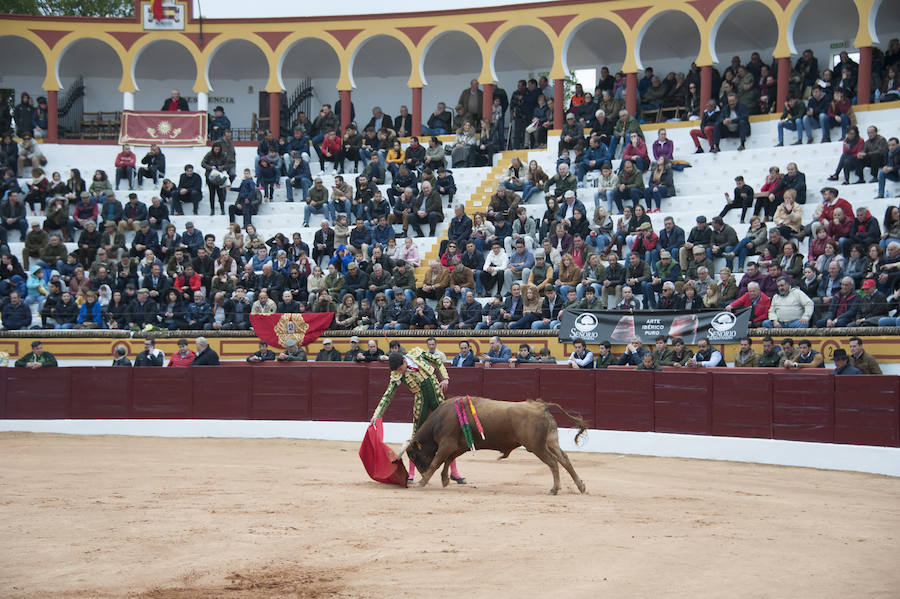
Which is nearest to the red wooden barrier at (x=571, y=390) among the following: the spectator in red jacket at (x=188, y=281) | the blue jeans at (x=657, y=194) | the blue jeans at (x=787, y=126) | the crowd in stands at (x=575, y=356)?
the crowd in stands at (x=575, y=356)

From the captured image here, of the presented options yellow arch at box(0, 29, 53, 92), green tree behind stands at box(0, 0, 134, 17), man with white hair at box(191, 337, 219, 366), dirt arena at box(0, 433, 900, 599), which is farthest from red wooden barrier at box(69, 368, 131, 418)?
green tree behind stands at box(0, 0, 134, 17)

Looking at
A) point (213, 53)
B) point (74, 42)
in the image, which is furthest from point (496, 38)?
point (74, 42)

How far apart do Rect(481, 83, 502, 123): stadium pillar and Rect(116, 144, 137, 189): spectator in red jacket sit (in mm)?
7677

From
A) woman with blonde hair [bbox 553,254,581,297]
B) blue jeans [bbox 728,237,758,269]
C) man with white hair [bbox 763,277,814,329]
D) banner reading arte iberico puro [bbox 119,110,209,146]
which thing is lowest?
man with white hair [bbox 763,277,814,329]

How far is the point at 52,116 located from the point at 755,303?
18.0m

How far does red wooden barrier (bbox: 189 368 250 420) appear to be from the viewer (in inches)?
680

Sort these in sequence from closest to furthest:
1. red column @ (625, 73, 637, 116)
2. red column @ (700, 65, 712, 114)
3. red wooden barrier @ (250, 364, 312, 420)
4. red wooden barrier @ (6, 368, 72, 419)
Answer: red wooden barrier @ (250, 364, 312, 420) < red wooden barrier @ (6, 368, 72, 419) < red column @ (700, 65, 712, 114) < red column @ (625, 73, 637, 116)

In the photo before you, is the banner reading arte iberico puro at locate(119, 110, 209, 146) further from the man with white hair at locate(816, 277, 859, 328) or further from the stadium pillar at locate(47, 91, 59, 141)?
the man with white hair at locate(816, 277, 859, 328)

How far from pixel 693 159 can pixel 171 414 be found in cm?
1050

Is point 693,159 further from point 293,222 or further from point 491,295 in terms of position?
point 293,222

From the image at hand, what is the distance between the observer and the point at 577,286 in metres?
17.0

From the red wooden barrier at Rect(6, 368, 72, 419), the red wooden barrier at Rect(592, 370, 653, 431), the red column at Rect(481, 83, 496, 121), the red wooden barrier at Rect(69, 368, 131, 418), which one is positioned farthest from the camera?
the red column at Rect(481, 83, 496, 121)

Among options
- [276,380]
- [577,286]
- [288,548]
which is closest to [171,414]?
[276,380]

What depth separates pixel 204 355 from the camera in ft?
58.1
